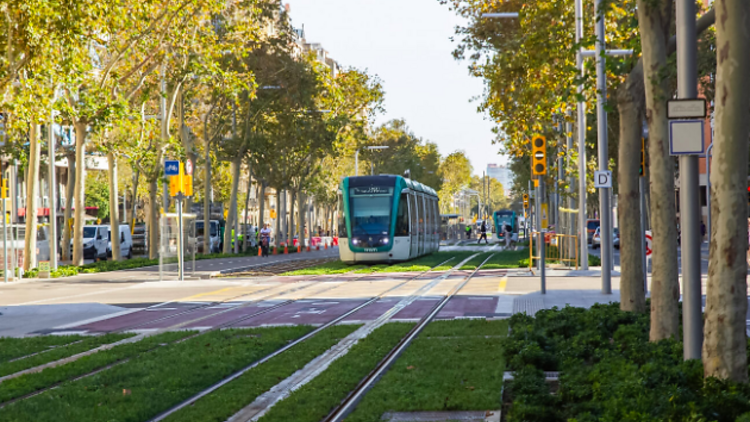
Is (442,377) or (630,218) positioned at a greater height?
(630,218)

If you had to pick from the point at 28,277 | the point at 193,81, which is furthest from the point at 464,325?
the point at 193,81

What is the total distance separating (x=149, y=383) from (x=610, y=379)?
3.98 m

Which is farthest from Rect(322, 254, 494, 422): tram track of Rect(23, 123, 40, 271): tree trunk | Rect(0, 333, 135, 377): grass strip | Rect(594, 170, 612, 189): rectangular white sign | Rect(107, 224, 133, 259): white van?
Rect(107, 224, 133, 259): white van

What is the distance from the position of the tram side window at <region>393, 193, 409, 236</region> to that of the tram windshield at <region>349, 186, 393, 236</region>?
464 mm

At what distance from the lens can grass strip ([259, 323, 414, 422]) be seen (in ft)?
24.7

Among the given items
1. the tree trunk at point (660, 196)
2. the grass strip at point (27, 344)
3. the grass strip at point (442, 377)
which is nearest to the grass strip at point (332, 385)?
the grass strip at point (442, 377)

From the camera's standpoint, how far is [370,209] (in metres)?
35.2

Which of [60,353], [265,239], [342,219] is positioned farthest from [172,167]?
[265,239]

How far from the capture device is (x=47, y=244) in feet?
116

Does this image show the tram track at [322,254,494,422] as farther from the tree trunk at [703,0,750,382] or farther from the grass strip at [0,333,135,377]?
the grass strip at [0,333,135,377]

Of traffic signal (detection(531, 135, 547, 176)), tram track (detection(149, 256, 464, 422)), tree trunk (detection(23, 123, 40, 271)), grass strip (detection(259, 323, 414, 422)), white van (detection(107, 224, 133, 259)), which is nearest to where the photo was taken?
grass strip (detection(259, 323, 414, 422))

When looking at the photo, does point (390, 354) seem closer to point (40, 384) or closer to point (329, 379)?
point (329, 379)

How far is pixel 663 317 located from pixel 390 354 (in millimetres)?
2861

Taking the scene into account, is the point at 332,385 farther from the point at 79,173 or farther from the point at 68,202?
the point at 68,202
